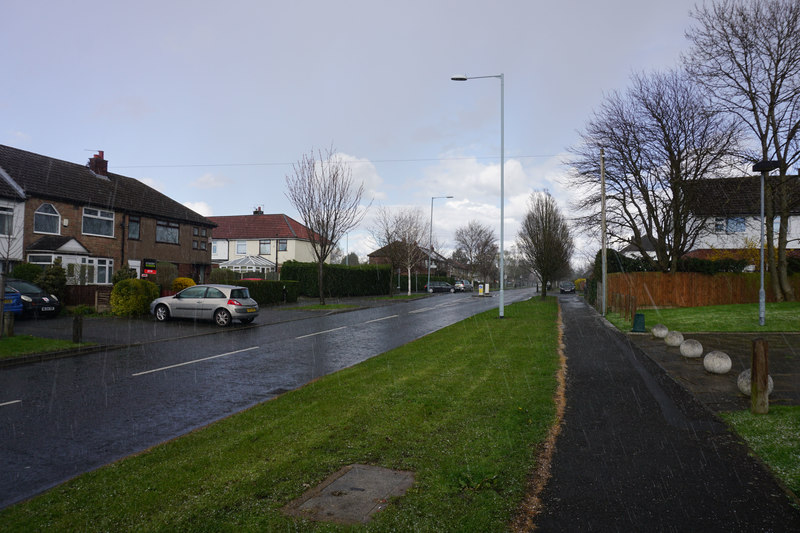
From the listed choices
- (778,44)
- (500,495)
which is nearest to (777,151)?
(778,44)

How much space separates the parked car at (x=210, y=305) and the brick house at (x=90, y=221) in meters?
6.41

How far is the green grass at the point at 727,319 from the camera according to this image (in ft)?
57.1

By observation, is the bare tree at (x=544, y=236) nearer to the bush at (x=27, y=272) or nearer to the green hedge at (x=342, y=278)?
the green hedge at (x=342, y=278)

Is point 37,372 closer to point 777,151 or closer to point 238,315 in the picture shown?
point 238,315

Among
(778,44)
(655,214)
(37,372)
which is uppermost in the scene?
(778,44)

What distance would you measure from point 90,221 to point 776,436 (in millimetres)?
33127

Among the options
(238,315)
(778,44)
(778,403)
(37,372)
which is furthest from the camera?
(778,44)

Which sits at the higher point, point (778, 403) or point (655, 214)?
point (655, 214)

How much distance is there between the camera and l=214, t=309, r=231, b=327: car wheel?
62.0 ft

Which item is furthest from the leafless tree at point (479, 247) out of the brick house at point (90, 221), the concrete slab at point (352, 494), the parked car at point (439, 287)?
the concrete slab at point (352, 494)

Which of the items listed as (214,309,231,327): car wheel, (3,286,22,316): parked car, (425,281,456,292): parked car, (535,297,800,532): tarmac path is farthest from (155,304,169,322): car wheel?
(425,281,456,292): parked car

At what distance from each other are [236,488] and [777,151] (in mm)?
28040

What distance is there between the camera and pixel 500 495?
4.07m

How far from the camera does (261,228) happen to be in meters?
58.8
